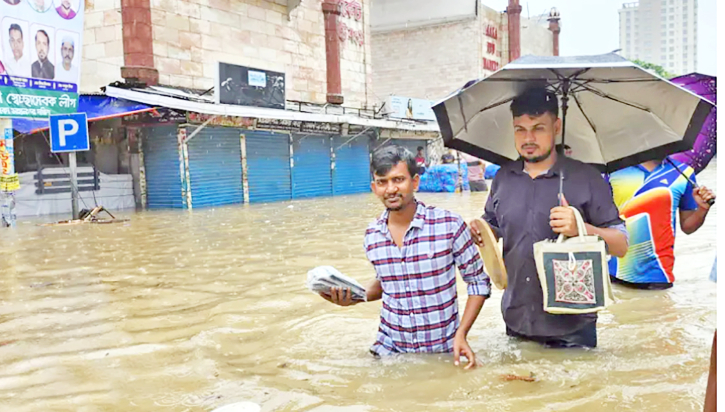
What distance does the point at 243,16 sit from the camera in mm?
20469

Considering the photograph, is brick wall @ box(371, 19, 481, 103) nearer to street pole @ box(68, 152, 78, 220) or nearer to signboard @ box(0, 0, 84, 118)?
street pole @ box(68, 152, 78, 220)

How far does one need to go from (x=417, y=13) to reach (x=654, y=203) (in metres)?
31.2

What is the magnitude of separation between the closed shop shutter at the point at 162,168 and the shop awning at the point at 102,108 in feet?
6.53

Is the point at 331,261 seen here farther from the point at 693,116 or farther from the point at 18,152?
the point at 18,152

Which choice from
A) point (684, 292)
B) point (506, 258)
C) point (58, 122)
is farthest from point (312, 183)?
point (506, 258)

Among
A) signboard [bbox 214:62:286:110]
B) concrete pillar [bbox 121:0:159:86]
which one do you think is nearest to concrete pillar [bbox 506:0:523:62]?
signboard [bbox 214:62:286:110]

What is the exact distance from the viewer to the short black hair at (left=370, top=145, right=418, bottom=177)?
10.3 feet

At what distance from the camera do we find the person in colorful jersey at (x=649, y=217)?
505cm

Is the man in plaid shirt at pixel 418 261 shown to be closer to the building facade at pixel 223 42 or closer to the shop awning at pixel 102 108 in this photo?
the shop awning at pixel 102 108

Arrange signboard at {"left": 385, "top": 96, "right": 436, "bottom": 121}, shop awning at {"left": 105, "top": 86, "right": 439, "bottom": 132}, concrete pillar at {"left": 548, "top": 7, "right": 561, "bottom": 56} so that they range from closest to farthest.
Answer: shop awning at {"left": 105, "top": 86, "right": 439, "bottom": 132} → signboard at {"left": 385, "top": 96, "right": 436, "bottom": 121} → concrete pillar at {"left": 548, "top": 7, "right": 561, "bottom": 56}

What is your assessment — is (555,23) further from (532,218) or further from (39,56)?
(532,218)

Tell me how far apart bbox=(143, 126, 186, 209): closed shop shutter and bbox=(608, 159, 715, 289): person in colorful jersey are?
13.9 metres

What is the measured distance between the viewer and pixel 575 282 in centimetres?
307

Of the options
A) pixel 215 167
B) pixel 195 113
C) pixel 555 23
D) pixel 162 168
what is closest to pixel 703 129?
pixel 195 113
